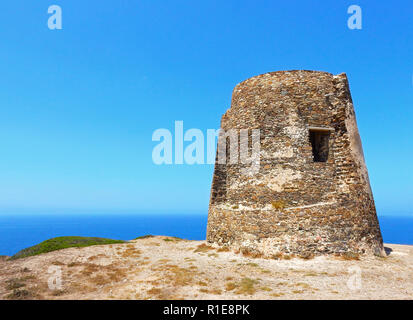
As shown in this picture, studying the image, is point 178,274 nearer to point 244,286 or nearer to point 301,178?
point 244,286

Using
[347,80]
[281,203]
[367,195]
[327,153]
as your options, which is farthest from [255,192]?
[347,80]

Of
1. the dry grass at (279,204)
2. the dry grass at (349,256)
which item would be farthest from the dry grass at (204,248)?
the dry grass at (349,256)

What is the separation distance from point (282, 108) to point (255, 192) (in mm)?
5222

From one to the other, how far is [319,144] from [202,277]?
10420 mm

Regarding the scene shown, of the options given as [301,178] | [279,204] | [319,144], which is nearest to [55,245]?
[279,204]

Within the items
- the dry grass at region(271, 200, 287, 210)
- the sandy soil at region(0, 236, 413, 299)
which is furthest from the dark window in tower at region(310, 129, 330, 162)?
the sandy soil at region(0, 236, 413, 299)

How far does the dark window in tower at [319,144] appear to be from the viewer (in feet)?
46.2

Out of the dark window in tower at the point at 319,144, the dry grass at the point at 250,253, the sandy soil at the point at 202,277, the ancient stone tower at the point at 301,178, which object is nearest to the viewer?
the sandy soil at the point at 202,277

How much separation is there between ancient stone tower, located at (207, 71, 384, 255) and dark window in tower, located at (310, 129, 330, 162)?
2.2 inches

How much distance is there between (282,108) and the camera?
13.9 metres

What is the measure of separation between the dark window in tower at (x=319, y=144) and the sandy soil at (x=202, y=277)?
5762mm

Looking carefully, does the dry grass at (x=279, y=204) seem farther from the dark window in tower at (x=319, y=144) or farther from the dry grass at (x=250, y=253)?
the dark window in tower at (x=319, y=144)

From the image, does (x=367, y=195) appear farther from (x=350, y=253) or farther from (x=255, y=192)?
(x=255, y=192)

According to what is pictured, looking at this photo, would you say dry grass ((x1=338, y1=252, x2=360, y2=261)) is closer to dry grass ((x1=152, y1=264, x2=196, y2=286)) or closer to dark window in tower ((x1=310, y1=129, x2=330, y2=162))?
dark window in tower ((x1=310, y1=129, x2=330, y2=162))
